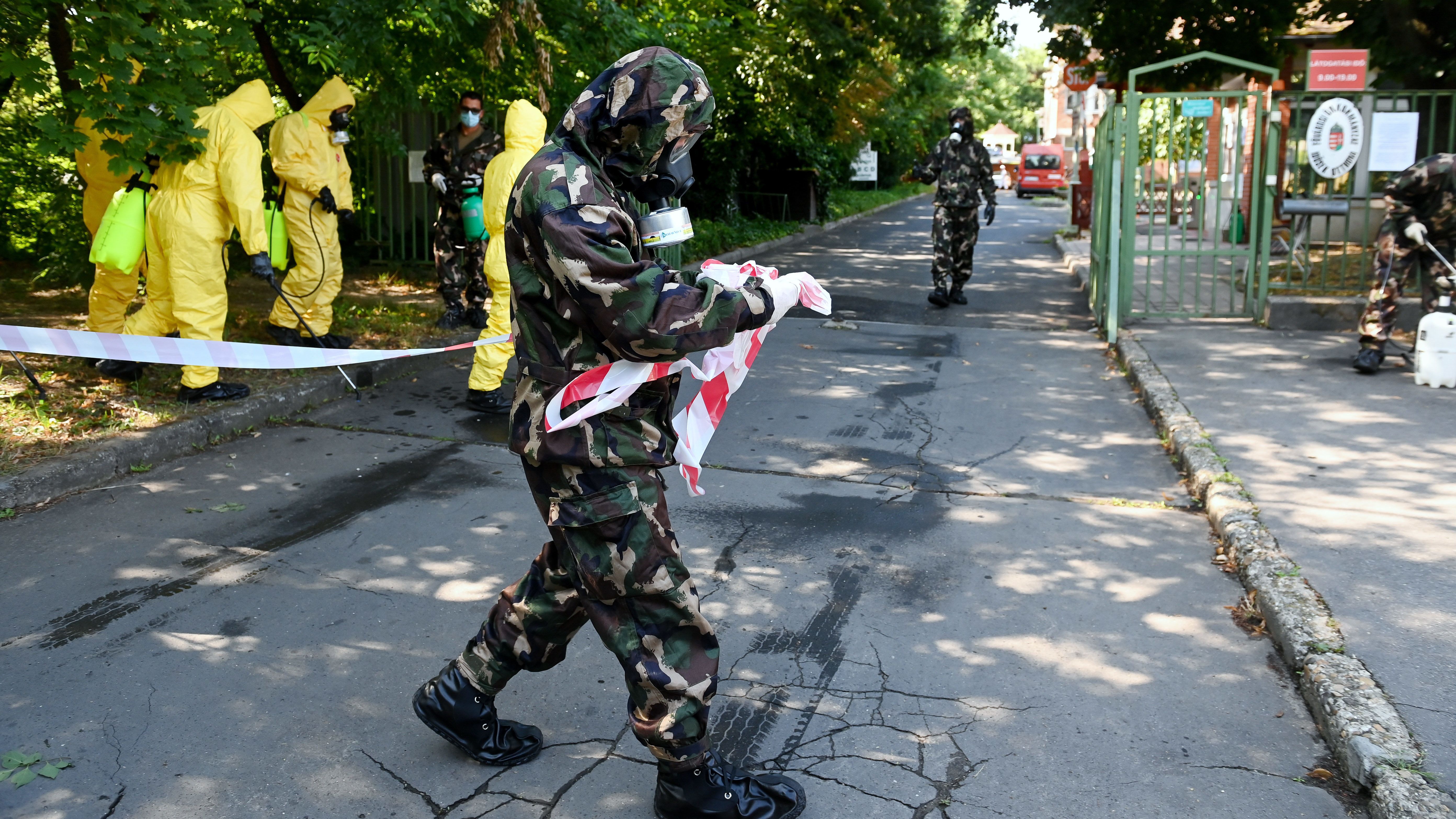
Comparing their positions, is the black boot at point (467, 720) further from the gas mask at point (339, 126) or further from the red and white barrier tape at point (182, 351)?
the gas mask at point (339, 126)

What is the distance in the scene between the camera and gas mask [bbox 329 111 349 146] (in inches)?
351

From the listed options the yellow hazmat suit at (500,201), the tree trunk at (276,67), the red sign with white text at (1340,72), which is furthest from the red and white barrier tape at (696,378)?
the red sign with white text at (1340,72)

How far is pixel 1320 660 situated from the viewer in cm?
372

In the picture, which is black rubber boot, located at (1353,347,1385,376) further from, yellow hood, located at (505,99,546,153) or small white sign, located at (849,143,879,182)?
small white sign, located at (849,143,879,182)

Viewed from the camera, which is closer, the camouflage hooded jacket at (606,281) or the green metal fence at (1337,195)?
the camouflage hooded jacket at (606,281)

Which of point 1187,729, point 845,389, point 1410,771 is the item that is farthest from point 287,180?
point 1410,771

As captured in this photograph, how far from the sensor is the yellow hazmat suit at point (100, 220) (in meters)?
7.25

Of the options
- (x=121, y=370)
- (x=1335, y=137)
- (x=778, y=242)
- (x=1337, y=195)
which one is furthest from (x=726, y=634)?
(x=778, y=242)

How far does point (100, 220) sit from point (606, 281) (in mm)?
6901

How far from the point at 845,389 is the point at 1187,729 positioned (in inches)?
196

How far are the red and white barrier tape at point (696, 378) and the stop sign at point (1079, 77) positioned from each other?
453 inches

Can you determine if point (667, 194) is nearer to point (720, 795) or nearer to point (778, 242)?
point (720, 795)

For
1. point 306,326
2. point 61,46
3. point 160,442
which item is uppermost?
point 61,46

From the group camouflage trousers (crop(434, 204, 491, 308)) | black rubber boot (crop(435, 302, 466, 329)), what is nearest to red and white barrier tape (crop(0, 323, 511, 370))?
black rubber boot (crop(435, 302, 466, 329))
